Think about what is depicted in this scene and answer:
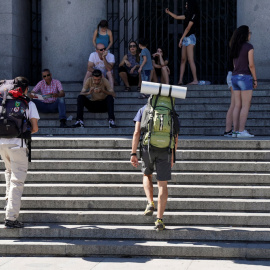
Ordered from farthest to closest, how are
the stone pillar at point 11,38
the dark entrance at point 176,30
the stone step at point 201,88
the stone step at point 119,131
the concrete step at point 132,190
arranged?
the dark entrance at point 176,30
the stone pillar at point 11,38
the stone step at point 201,88
the stone step at point 119,131
the concrete step at point 132,190

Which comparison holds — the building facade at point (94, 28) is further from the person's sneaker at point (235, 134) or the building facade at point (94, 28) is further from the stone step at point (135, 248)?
the stone step at point (135, 248)

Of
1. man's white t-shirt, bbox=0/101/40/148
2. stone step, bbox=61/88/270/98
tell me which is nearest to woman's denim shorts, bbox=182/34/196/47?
stone step, bbox=61/88/270/98

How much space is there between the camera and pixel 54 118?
14.1m

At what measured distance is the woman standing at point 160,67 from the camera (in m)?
15.6

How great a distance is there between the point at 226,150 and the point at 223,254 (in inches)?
103

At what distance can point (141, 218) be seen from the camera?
361 inches

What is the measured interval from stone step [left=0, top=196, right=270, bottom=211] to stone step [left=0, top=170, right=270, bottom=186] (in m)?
0.32

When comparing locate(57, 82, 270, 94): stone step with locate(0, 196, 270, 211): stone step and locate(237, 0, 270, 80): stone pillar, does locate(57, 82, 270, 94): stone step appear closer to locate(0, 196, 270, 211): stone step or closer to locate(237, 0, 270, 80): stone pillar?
locate(237, 0, 270, 80): stone pillar

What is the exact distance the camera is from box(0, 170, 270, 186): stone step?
987 centimetres

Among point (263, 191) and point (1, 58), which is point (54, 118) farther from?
point (263, 191)

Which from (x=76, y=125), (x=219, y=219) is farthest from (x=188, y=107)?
(x=219, y=219)

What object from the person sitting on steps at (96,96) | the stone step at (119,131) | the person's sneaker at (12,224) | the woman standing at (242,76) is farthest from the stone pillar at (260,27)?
the person's sneaker at (12,224)

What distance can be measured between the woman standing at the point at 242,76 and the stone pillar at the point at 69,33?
5613 millimetres

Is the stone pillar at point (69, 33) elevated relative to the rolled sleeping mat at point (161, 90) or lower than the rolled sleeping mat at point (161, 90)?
elevated
